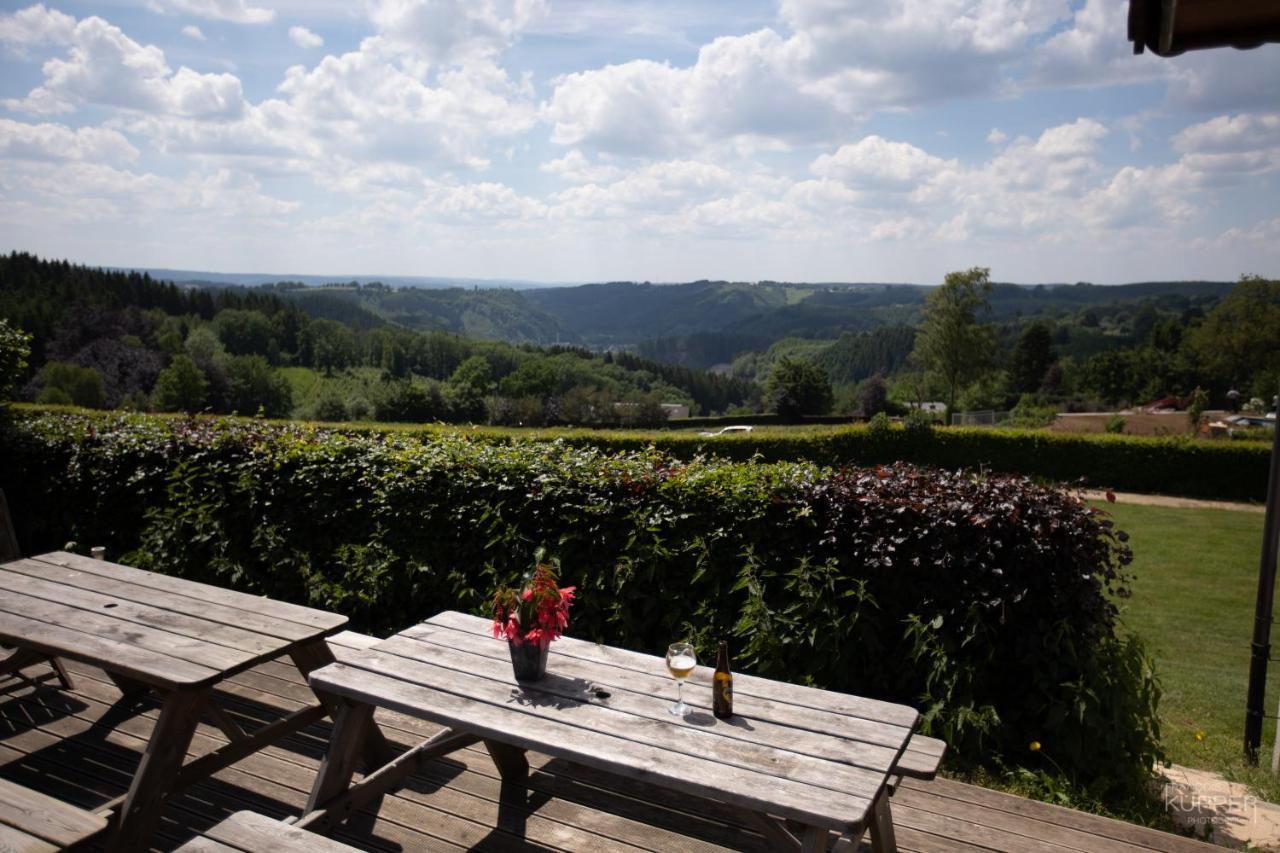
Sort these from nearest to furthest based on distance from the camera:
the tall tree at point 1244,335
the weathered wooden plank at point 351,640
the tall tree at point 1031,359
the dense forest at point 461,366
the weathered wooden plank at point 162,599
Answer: the weathered wooden plank at point 162,599 < the weathered wooden plank at point 351,640 < the dense forest at point 461,366 < the tall tree at point 1244,335 < the tall tree at point 1031,359

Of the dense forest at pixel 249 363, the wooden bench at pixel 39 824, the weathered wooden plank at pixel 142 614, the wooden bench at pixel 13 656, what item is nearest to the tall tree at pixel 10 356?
the wooden bench at pixel 13 656

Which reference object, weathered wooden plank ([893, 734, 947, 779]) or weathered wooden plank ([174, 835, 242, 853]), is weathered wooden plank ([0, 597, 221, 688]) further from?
weathered wooden plank ([893, 734, 947, 779])

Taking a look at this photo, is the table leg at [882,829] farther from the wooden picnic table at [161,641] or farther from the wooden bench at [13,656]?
the wooden bench at [13,656]

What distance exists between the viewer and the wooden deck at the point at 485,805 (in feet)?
9.64

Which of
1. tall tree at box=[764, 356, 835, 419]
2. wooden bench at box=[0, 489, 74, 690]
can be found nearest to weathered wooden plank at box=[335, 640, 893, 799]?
wooden bench at box=[0, 489, 74, 690]

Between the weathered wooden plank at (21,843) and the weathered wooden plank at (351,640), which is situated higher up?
the weathered wooden plank at (21,843)

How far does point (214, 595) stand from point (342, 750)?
3.93 ft

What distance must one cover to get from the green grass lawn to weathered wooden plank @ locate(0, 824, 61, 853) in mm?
4473

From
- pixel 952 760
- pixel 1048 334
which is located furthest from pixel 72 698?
pixel 1048 334

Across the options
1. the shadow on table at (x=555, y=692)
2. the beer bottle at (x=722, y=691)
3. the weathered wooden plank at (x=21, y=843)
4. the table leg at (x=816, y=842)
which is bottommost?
the weathered wooden plank at (x=21, y=843)

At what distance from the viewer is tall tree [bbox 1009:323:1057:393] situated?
81.4 meters

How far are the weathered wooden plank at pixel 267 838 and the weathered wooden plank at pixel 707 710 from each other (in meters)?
0.73

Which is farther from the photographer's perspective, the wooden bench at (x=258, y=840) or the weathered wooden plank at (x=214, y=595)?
the weathered wooden plank at (x=214, y=595)

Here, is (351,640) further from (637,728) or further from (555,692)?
(637,728)
